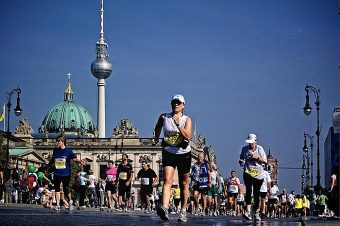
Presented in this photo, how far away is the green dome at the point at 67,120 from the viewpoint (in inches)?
6294

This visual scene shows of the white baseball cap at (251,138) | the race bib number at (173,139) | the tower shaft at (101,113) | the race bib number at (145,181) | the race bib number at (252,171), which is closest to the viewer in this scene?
the race bib number at (173,139)

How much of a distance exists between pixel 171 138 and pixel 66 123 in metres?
150

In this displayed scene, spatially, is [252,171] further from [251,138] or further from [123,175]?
[123,175]

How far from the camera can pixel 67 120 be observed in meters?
161

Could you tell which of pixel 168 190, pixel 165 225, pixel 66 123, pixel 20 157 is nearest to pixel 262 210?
pixel 168 190

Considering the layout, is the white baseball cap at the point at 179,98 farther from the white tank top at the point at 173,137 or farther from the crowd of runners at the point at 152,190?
the crowd of runners at the point at 152,190

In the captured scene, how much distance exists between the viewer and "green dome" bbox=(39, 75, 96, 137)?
160m

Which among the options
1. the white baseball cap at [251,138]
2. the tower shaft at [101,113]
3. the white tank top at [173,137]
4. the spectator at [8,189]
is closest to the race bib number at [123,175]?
the white baseball cap at [251,138]

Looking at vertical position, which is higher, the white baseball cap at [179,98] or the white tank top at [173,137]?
the white baseball cap at [179,98]

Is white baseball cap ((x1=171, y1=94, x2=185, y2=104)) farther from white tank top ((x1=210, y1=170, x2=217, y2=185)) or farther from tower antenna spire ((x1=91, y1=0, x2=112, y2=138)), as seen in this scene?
tower antenna spire ((x1=91, y1=0, x2=112, y2=138))

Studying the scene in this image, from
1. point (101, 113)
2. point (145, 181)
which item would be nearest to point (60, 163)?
point (145, 181)

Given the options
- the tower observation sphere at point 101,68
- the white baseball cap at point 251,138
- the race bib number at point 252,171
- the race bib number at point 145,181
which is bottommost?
the race bib number at point 145,181

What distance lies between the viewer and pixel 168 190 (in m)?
12.4

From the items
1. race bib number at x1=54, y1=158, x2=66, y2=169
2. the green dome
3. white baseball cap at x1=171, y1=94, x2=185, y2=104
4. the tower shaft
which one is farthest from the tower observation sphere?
white baseball cap at x1=171, y1=94, x2=185, y2=104
